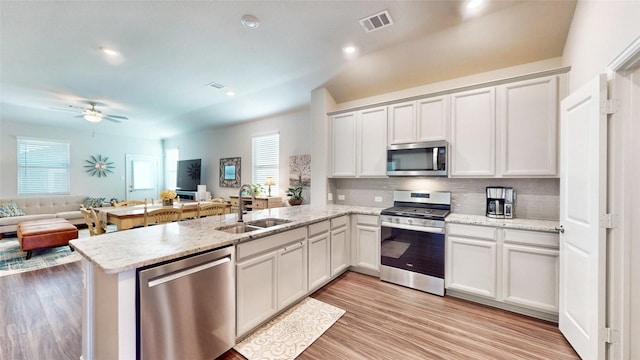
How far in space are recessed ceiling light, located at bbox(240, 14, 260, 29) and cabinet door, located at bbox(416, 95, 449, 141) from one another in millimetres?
2276

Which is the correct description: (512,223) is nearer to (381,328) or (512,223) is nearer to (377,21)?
(381,328)

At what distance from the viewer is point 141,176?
857 cm

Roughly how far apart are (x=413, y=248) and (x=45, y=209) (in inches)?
344

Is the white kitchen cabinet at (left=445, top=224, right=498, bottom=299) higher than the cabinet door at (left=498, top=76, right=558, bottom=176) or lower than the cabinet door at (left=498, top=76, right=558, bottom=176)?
lower

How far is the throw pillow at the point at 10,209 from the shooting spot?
5473 millimetres

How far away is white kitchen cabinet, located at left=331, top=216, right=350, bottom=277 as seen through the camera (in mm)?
3303

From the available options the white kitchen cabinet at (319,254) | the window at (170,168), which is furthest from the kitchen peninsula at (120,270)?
the window at (170,168)

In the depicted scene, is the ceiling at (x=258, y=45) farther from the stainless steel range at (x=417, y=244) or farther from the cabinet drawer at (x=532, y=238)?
the cabinet drawer at (x=532, y=238)

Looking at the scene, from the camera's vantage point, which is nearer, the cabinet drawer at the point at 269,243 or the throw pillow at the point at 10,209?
the cabinet drawer at the point at 269,243

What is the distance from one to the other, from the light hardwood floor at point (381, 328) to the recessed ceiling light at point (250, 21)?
3.20 metres

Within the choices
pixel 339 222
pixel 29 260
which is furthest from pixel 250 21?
pixel 29 260

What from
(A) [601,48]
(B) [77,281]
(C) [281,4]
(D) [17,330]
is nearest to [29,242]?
(B) [77,281]

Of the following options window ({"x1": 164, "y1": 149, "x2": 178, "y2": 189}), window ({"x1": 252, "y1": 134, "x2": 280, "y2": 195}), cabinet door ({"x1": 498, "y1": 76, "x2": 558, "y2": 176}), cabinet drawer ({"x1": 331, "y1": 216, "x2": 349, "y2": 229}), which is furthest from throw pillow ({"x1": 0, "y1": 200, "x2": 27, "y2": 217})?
cabinet door ({"x1": 498, "y1": 76, "x2": 558, "y2": 176})

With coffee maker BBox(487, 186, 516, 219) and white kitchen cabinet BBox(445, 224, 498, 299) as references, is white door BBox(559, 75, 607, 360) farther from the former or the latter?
coffee maker BBox(487, 186, 516, 219)
